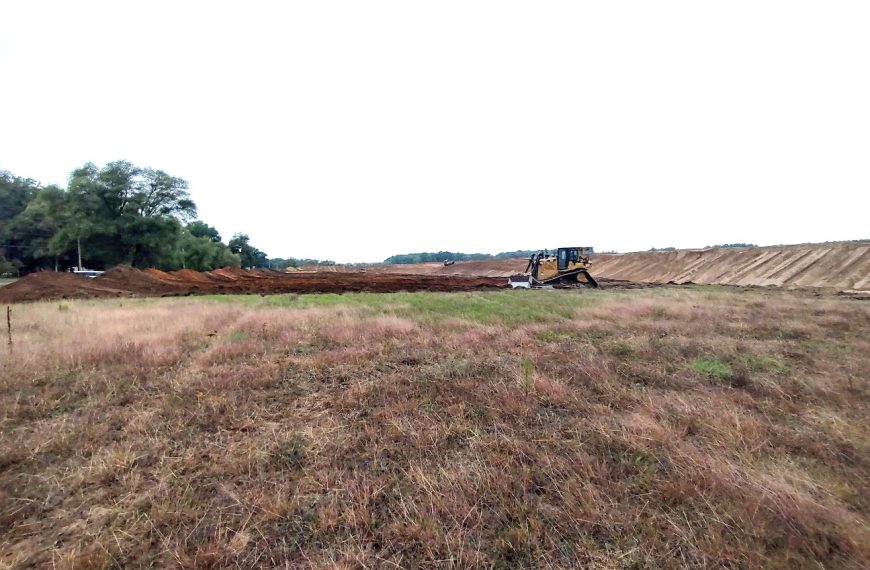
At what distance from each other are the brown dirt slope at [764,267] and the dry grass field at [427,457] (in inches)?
1268

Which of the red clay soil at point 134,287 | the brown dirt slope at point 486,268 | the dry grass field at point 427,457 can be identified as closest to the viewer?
the dry grass field at point 427,457

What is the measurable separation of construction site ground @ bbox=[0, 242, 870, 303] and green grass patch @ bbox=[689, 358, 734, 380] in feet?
66.6

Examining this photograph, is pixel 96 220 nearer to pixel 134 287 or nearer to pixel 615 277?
pixel 134 287

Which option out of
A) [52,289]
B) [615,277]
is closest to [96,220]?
[52,289]

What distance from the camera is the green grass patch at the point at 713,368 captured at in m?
6.37

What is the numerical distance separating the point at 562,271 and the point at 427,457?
87.6ft

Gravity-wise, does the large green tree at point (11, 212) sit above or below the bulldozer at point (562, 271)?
above

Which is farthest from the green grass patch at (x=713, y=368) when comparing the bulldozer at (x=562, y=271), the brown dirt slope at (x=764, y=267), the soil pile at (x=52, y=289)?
the brown dirt slope at (x=764, y=267)

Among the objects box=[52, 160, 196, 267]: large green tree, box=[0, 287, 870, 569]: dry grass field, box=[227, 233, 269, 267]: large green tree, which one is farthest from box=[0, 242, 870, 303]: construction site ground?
box=[227, 233, 269, 267]: large green tree

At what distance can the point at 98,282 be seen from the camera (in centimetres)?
2205

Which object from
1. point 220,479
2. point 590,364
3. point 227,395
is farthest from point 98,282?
point 590,364

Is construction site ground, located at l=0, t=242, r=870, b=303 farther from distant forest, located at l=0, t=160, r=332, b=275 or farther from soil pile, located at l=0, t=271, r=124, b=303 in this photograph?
distant forest, located at l=0, t=160, r=332, b=275

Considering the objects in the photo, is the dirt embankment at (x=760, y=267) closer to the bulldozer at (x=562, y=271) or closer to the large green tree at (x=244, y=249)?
the bulldozer at (x=562, y=271)

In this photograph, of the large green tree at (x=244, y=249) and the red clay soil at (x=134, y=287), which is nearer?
the red clay soil at (x=134, y=287)
